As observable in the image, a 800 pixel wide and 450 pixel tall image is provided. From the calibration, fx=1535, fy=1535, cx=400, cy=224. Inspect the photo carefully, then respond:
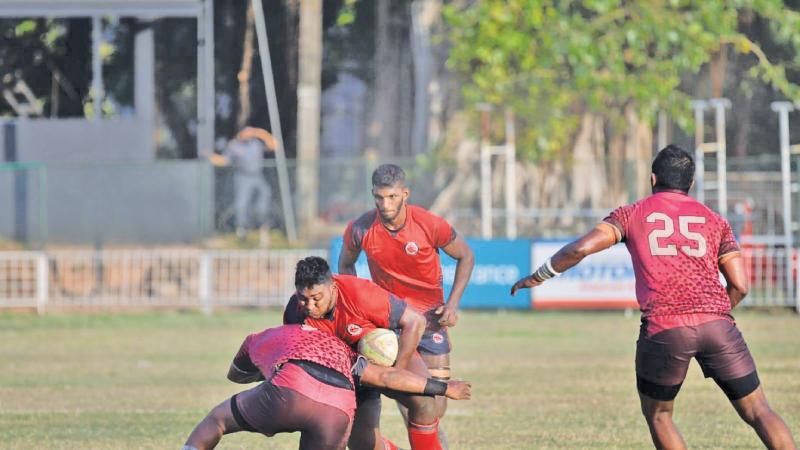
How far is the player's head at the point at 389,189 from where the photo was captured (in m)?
10.1

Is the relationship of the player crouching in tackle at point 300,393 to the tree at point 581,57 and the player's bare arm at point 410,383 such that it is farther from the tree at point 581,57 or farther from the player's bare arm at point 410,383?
the tree at point 581,57

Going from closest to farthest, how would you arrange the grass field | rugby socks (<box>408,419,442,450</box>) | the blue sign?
rugby socks (<box>408,419,442,450</box>)
the grass field
the blue sign

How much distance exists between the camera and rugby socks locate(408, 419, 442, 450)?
31.3ft

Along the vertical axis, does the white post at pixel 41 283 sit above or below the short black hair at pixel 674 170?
below

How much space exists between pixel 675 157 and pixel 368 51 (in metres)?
31.4

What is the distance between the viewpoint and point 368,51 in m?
39.8

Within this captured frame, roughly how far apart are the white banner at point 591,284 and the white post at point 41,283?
8.05 metres

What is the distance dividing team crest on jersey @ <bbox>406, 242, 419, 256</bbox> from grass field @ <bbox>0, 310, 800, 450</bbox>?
1743mm

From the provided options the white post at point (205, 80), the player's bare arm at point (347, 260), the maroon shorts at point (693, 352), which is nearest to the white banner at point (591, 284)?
the white post at point (205, 80)

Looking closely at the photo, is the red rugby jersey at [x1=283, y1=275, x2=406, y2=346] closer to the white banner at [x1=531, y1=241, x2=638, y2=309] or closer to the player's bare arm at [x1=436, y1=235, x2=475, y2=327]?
the player's bare arm at [x1=436, y1=235, x2=475, y2=327]

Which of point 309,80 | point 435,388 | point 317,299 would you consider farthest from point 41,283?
point 435,388

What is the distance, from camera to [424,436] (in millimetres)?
9555

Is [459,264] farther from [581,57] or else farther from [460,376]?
[581,57]

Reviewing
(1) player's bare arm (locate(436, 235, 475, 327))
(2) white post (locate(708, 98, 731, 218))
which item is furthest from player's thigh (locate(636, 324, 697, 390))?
(2) white post (locate(708, 98, 731, 218))
